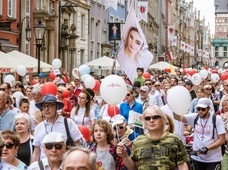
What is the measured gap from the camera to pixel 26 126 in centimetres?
724

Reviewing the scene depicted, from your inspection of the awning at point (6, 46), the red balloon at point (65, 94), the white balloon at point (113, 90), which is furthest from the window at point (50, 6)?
the white balloon at point (113, 90)

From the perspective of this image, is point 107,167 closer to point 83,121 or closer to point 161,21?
point 83,121

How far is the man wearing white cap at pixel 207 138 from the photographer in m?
8.38

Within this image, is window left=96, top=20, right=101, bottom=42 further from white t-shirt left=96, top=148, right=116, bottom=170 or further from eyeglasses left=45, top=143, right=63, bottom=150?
eyeglasses left=45, top=143, right=63, bottom=150

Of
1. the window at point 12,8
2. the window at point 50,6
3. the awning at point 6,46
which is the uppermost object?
the window at point 50,6

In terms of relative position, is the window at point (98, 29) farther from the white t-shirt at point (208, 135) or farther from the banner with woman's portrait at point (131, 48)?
the white t-shirt at point (208, 135)

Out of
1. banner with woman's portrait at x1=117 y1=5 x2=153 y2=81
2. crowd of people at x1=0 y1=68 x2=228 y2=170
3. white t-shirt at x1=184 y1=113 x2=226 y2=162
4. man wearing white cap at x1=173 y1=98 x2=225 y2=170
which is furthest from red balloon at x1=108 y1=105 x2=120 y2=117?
banner with woman's portrait at x1=117 y1=5 x2=153 y2=81

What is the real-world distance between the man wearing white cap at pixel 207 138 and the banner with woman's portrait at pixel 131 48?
6068 mm

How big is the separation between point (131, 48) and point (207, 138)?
6594mm

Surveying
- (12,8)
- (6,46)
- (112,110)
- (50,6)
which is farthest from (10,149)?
(50,6)

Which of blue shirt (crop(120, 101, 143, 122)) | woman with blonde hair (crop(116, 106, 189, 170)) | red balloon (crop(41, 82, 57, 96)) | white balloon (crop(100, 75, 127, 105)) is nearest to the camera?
woman with blonde hair (crop(116, 106, 189, 170))

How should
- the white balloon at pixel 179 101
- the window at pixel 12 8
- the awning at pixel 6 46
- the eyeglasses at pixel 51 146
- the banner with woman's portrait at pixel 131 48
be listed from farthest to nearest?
the window at pixel 12 8 < the awning at pixel 6 46 < the banner with woman's portrait at pixel 131 48 < the white balloon at pixel 179 101 < the eyeglasses at pixel 51 146

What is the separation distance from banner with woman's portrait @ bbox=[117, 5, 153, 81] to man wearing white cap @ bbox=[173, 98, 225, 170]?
607 centimetres

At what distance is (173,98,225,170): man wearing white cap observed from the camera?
8383 millimetres
